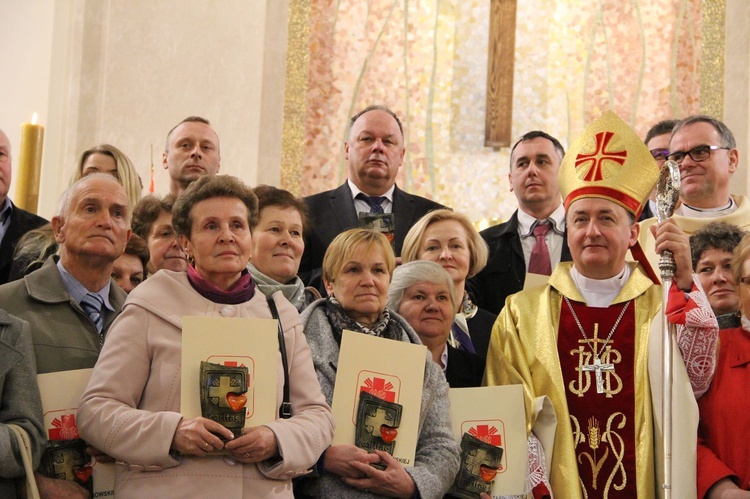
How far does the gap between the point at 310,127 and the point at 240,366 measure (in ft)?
13.6

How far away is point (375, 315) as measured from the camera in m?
4.24

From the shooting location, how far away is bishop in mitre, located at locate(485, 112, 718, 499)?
434cm

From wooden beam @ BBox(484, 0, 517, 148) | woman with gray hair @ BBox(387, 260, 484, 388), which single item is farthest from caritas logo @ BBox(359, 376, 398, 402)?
wooden beam @ BBox(484, 0, 517, 148)

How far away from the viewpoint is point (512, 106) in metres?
7.80

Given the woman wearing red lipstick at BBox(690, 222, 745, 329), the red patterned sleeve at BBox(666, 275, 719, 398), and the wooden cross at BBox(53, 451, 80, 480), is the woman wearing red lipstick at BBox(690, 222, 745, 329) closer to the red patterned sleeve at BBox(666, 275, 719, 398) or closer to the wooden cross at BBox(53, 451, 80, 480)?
the red patterned sleeve at BBox(666, 275, 719, 398)

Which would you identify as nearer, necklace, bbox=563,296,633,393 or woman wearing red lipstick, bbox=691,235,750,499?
woman wearing red lipstick, bbox=691,235,750,499

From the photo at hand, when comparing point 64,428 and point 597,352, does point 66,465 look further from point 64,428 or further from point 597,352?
point 597,352

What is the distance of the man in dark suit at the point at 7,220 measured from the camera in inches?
198

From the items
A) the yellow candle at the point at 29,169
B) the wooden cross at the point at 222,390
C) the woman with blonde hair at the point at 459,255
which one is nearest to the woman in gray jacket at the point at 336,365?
the wooden cross at the point at 222,390

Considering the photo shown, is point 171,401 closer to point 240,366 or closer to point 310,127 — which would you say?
point 240,366

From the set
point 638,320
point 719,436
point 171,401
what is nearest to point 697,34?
point 638,320

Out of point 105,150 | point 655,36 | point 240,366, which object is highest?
point 655,36

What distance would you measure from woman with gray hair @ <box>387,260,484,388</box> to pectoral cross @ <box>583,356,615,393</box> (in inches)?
17.4

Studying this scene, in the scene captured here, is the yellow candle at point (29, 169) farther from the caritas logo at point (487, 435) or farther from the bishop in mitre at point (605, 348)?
the caritas logo at point (487, 435)
